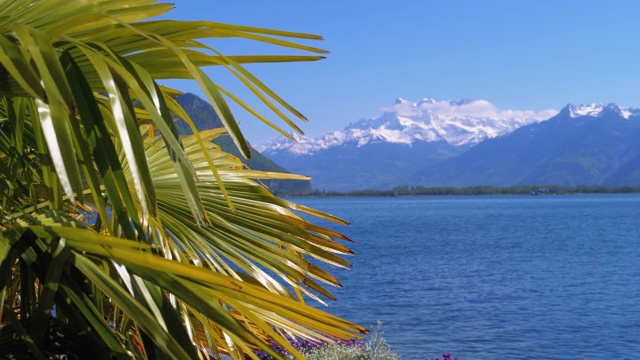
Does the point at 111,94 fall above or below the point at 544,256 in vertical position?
above

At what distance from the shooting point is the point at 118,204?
1541mm

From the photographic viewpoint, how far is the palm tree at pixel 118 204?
1.35 m

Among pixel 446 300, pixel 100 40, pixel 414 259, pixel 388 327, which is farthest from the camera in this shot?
pixel 414 259

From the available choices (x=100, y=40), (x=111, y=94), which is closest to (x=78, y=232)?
(x=111, y=94)

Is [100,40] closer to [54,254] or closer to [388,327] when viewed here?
[54,254]

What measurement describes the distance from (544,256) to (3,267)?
2045 inches

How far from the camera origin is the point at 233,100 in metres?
1.95

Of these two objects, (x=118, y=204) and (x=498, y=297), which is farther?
(x=498, y=297)

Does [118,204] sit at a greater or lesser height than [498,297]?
greater

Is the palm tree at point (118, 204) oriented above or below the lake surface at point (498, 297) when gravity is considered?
above

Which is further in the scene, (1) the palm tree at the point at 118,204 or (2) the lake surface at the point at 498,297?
(2) the lake surface at the point at 498,297

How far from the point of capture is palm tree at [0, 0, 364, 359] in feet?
4.44

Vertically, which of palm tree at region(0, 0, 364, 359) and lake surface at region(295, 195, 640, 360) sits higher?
palm tree at region(0, 0, 364, 359)

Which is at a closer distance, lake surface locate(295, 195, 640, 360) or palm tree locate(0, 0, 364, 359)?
palm tree locate(0, 0, 364, 359)
